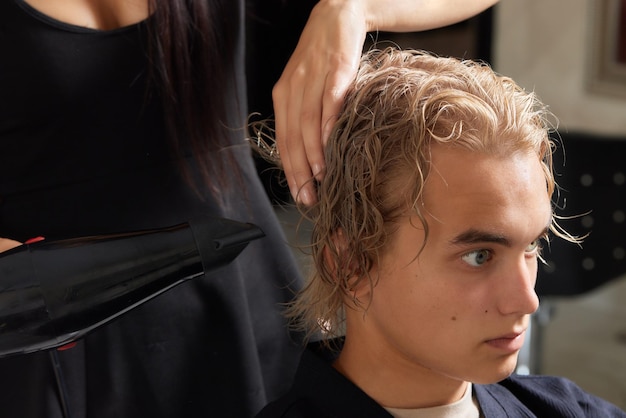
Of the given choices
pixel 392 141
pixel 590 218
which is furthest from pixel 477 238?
pixel 590 218

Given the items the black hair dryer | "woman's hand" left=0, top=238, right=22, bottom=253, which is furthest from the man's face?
"woman's hand" left=0, top=238, right=22, bottom=253

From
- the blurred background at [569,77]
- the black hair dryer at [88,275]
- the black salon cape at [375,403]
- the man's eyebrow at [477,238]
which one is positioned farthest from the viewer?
the blurred background at [569,77]

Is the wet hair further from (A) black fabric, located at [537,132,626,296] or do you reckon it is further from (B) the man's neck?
(A) black fabric, located at [537,132,626,296]

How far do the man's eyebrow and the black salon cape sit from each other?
227 millimetres

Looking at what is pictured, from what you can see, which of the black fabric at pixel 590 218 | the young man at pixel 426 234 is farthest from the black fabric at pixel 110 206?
the black fabric at pixel 590 218

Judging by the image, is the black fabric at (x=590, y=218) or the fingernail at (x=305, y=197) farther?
the black fabric at (x=590, y=218)

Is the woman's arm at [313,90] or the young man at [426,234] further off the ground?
the woman's arm at [313,90]

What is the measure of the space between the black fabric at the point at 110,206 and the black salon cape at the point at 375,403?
93 mm

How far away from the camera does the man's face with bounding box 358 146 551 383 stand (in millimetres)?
880

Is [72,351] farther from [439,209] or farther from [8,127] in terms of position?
[439,209]

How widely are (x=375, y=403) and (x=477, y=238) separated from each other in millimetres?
238

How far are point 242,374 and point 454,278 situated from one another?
32 centimetres

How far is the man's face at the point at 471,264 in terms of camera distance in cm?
88

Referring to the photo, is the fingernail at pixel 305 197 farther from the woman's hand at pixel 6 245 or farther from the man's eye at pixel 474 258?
the woman's hand at pixel 6 245
